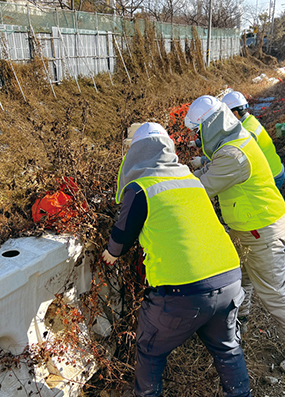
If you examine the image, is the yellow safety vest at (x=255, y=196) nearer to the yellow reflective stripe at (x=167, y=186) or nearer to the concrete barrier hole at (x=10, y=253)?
the yellow reflective stripe at (x=167, y=186)

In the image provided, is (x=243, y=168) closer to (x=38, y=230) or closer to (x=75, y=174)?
(x=75, y=174)

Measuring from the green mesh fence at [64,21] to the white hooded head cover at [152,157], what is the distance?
32.3 ft

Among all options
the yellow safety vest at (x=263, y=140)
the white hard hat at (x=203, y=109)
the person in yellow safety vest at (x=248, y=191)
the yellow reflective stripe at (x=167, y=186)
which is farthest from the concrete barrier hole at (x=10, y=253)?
the yellow safety vest at (x=263, y=140)

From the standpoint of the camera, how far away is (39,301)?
95.7 inches

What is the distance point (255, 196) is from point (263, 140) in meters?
1.27

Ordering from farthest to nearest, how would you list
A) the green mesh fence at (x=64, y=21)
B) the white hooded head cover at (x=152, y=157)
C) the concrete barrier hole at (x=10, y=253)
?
the green mesh fence at (x=64, y=21) → the concrete barrier hole at (x=10, y=253) → the white hooded head cover at (x=152, y=157)

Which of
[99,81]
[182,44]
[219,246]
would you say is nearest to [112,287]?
[219,246]

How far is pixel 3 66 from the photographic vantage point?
9.77 metres

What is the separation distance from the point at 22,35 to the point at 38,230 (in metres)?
10.0

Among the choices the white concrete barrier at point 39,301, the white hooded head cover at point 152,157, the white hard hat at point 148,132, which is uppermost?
the white hard hat at point 148,132

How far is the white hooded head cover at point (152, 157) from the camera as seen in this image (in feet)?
6.89

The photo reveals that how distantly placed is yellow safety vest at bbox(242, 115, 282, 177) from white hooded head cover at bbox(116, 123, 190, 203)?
213 cm

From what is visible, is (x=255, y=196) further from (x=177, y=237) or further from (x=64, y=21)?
(x=64, y=21)

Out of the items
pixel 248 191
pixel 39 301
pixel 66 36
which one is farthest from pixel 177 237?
pixel 66 36
